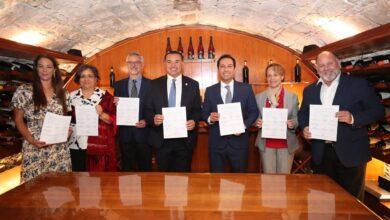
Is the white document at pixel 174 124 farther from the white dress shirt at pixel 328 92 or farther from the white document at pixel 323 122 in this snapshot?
the white dress shirt at pixel 328 92

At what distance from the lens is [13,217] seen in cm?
134

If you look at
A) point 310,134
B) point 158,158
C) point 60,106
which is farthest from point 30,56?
point 310,134

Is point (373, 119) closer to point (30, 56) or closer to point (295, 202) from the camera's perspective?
point (295, 202)

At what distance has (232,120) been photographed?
281 centimetres

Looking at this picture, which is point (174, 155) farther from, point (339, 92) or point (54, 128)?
point (339, 92)

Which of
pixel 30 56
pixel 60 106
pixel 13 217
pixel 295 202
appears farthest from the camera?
pixel 30 56

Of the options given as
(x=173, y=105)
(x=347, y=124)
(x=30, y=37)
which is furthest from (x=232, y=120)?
(x=30, y=37)

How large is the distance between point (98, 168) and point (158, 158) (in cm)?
61

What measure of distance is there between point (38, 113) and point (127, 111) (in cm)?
81

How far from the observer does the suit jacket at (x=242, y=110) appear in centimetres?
293

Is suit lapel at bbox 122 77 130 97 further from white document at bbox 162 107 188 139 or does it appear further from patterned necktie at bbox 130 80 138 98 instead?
white document at bbox 162 107 188 139

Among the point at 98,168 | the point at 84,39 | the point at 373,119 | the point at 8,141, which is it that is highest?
the point at 84,39

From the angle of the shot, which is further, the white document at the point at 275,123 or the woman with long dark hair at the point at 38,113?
the white document at the point at 275,123

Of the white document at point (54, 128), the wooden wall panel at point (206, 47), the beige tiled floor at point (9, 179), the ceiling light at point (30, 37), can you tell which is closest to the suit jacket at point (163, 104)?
the white document at point (54, 128)
